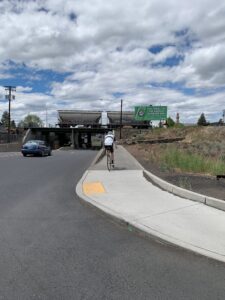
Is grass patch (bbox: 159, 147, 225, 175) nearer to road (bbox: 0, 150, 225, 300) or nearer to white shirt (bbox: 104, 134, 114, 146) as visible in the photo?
white shirt (bbox: 104, 134, 114, 146)

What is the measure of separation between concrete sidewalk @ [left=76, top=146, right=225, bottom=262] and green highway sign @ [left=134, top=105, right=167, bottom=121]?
60660 millimetres

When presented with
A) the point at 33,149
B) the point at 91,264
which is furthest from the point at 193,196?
the point at 33,149

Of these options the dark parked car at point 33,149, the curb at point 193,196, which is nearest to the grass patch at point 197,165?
the curb at point 193,196

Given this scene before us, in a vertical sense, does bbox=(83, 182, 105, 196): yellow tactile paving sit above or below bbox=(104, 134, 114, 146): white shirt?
below

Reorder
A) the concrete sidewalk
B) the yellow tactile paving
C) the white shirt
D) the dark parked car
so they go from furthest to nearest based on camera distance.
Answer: the dark parked car < the white shirt < the yellow tactile paving < the concrete sidewalk

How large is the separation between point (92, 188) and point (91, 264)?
248 inches

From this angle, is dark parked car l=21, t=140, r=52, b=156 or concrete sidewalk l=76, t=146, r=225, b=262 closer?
concrete sidewalk l=76, t=146, r=225, b=262

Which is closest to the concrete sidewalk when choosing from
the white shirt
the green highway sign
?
the white shirt

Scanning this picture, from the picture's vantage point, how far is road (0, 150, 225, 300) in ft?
14.1

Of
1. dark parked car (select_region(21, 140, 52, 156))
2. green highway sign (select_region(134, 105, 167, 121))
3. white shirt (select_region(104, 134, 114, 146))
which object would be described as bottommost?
dark parked car (select_region(21, 140, 52, 156))

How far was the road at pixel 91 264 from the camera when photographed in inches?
170

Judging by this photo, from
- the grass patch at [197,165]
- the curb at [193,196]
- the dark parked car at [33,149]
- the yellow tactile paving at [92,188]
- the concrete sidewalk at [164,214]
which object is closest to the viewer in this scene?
the concrete sidewalk at [164,214]

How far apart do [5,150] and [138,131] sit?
138ft

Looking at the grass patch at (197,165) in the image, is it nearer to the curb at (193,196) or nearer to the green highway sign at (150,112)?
the curb at (193,196)
